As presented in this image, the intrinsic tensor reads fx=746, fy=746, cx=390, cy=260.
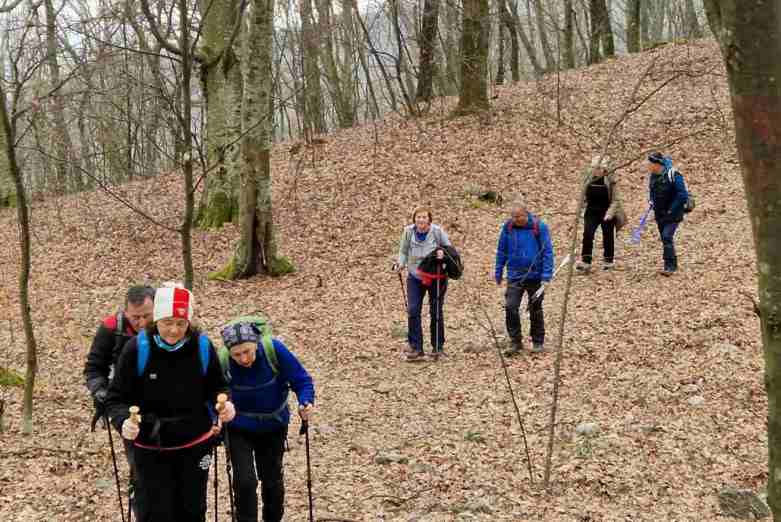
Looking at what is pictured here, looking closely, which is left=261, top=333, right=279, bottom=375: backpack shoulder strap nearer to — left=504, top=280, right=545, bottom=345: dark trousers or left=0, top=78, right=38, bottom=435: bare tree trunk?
left=0, top=78, right=38, bottom=435: bare tree trunk

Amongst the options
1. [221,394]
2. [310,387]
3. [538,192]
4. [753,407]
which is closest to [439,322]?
[753,407]

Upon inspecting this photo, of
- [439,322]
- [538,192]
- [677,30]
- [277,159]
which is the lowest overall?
[439,322]

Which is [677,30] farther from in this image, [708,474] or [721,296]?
[708,474]

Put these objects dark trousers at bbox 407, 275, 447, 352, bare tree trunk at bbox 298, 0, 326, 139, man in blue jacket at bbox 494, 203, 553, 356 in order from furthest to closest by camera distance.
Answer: bare tree trunk at bbox 298, 0, 326, 139 < dark trousers at bbox 407, 275, 447, 352 < man in blue jacket at bbox 494, 203, 553, 356

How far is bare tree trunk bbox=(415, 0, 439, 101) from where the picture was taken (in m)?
22.3

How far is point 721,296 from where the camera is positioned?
9859mm

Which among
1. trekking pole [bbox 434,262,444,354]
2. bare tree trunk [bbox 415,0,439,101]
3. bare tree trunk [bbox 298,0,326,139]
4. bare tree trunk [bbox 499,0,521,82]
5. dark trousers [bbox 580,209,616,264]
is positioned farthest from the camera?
bare tree trunk [bbox 499,0,521,82]

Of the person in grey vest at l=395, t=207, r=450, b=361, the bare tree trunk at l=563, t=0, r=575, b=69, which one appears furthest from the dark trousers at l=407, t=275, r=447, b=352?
the bare tree trunk at l=563, t=0, r=575, b=69

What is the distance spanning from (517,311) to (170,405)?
5.41m

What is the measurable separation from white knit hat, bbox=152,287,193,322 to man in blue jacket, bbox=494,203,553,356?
520cm

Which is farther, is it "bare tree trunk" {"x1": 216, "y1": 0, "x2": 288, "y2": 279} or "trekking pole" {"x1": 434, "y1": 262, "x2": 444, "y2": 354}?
"bare tree trunk" {"x1": 216, "y1": 0, "x2": 288, "y2": 279}

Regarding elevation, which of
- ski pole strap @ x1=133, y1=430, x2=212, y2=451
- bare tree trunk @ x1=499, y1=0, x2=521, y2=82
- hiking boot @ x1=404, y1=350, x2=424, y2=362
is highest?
bare tree trunk @ x1=499, y1=0, x2=521, y2=82

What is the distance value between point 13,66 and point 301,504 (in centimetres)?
476

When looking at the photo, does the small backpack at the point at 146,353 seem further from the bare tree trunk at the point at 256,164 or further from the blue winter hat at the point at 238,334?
the bare tree trunk at the point at 256,164
